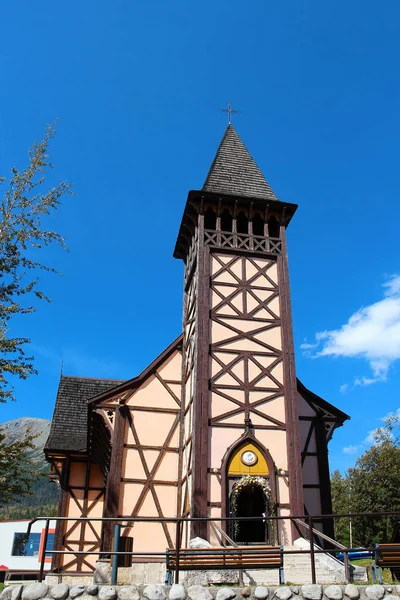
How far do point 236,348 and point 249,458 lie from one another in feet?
11.4

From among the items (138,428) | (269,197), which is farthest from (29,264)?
(269,197)

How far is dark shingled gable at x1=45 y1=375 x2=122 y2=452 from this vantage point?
2291 centimetres

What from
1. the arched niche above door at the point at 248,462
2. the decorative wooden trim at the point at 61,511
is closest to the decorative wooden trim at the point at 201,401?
the arched niche above door at the point at 248,462

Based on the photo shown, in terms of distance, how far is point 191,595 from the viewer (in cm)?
805

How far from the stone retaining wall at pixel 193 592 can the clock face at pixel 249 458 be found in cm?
764

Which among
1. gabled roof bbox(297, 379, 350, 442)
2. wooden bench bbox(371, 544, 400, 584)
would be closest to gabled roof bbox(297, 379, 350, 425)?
gabled roof bbox(297, 379, 350, 442)

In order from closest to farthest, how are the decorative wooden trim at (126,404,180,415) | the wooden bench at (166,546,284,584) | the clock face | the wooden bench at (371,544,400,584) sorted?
the wooden bench at (371,544,400,584) < the wooden bench at (166,546,284,584) < the clock face < the decorative wooden trim at (126,404,180,415)

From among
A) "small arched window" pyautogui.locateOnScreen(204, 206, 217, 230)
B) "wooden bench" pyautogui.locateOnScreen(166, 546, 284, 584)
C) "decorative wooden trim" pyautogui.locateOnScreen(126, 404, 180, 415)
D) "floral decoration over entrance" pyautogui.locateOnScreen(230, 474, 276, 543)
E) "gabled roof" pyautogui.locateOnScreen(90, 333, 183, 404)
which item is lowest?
"wooden bench" pyautogui.locateOnScreen(166, 546, 284, 584)

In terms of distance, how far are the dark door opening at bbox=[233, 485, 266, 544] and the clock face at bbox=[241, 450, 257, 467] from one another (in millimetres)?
664

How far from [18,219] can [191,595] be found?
9.85m

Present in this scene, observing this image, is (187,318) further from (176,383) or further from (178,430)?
(178,430)

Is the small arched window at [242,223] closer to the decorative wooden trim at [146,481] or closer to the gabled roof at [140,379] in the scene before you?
the gabled roof at [140,379]

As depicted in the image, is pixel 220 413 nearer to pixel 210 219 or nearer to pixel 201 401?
pixel 201 401

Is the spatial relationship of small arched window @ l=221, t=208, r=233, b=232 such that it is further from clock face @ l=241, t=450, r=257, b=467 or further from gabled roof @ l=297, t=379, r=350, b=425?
clock face @ l=241, t=450, r=257, b=467
